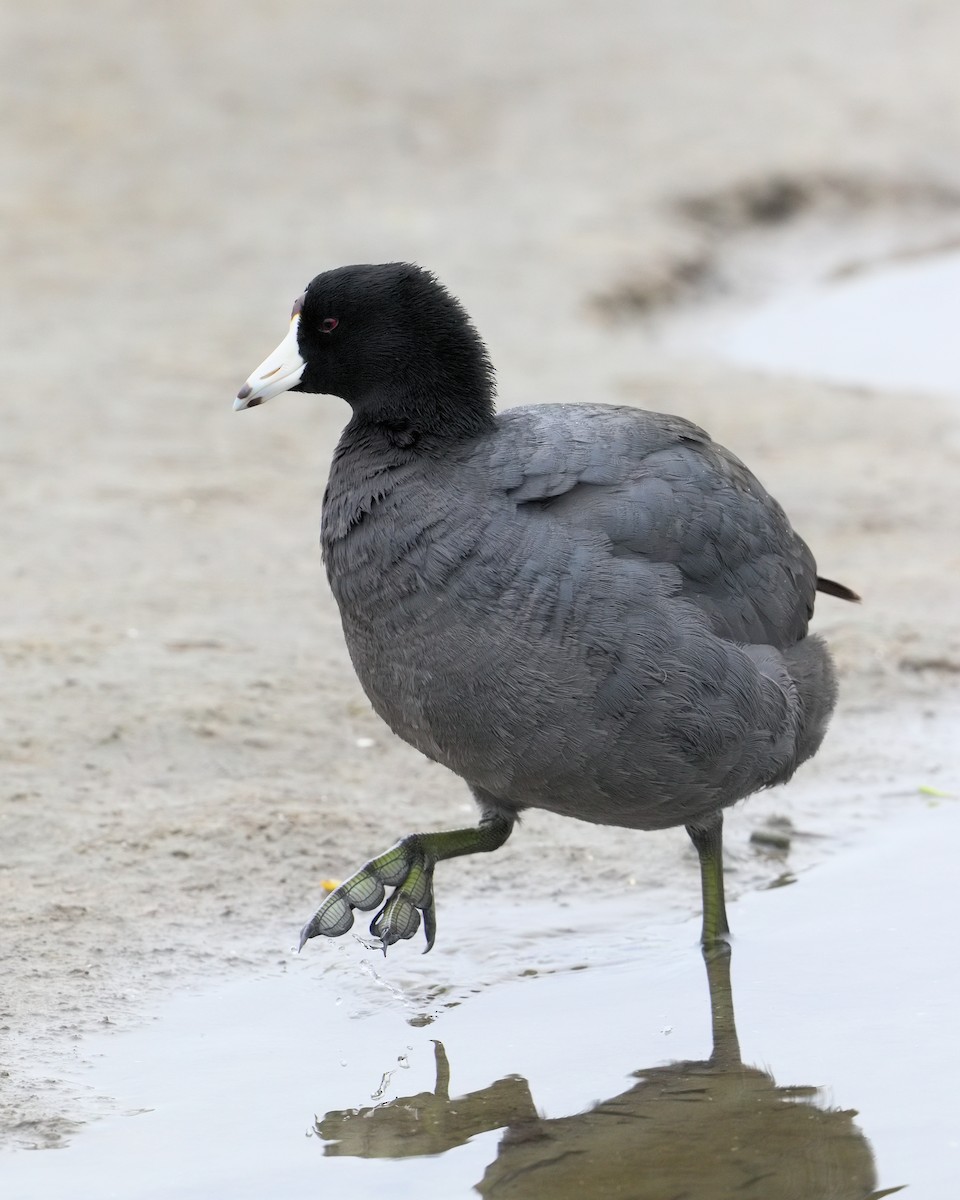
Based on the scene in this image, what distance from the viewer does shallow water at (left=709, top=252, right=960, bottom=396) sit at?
29.8 feet

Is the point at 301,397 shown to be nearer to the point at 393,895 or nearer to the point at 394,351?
the point at 394,351

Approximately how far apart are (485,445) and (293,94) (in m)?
9.15

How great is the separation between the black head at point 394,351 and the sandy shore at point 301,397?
4.24 ft

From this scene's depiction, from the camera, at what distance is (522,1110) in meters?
3.69

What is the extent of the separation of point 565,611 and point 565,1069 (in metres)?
0.96

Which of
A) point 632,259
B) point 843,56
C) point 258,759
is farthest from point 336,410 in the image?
point 843,56

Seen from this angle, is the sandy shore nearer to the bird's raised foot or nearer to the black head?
the bird's raised foot

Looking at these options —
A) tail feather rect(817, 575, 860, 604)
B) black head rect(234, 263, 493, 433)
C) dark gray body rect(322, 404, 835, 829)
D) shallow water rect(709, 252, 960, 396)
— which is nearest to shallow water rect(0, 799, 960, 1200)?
dark gray body rect(322, 404, 835, 829)

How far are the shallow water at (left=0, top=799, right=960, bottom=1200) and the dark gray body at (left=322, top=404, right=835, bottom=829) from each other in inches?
19.0

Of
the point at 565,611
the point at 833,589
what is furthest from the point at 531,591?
the point at 833,589

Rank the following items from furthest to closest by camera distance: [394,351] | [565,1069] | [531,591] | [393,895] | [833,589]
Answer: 1. [833,589]
2. [393,895]
3. [394,351]
4. [565,1069]
5. [531,591]

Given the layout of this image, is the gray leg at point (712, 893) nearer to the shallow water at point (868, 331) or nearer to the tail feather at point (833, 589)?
the tail feather at point (833, 589)

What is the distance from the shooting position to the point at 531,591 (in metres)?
3.74

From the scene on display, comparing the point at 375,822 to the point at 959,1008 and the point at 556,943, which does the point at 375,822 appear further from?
the point at 959,1008
